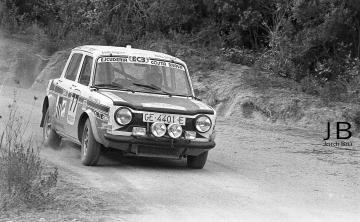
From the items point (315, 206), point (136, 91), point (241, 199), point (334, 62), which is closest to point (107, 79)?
point (136, 91)

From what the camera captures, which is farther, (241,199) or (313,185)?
(313,185)

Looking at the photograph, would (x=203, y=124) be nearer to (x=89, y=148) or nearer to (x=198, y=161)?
(x=198, y=161)

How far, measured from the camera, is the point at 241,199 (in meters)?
8.88

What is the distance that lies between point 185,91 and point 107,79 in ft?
4.11

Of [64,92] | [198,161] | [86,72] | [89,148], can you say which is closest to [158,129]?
[89,148]

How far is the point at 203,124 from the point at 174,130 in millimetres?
467

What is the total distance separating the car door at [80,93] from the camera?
35.8 feet

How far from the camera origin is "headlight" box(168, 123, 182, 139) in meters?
10.1

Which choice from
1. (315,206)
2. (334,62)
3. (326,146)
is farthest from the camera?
(334,62)

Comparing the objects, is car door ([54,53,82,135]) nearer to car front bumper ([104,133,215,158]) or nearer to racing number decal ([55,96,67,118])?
racing number decal ([55,96,67,118])

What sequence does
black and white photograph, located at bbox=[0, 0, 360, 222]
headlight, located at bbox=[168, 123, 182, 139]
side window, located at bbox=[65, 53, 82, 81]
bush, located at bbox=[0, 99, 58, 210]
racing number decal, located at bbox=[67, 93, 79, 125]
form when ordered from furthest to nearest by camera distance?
side window, located at bbox=[65, 53, 82, 81], racing number decal, located at bbox=[67, 93, 79, 125], headlight, located at bbox=[168, 123, 182, 139], black and white photograph, located at bbox=[0, 0, 360, 222], bush, located at bbox=[0, 99, 58, 210]

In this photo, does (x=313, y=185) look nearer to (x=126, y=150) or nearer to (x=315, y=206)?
(x=315, y=206)

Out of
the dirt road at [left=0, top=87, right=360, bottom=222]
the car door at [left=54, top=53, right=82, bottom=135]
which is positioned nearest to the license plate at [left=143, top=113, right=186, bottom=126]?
the dirt road at [left=0, top=87, right=360, bottom=222]

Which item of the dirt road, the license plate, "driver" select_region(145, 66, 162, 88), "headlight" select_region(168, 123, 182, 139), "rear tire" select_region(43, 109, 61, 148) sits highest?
"driver" select_region(145, 66, 162, 88)
